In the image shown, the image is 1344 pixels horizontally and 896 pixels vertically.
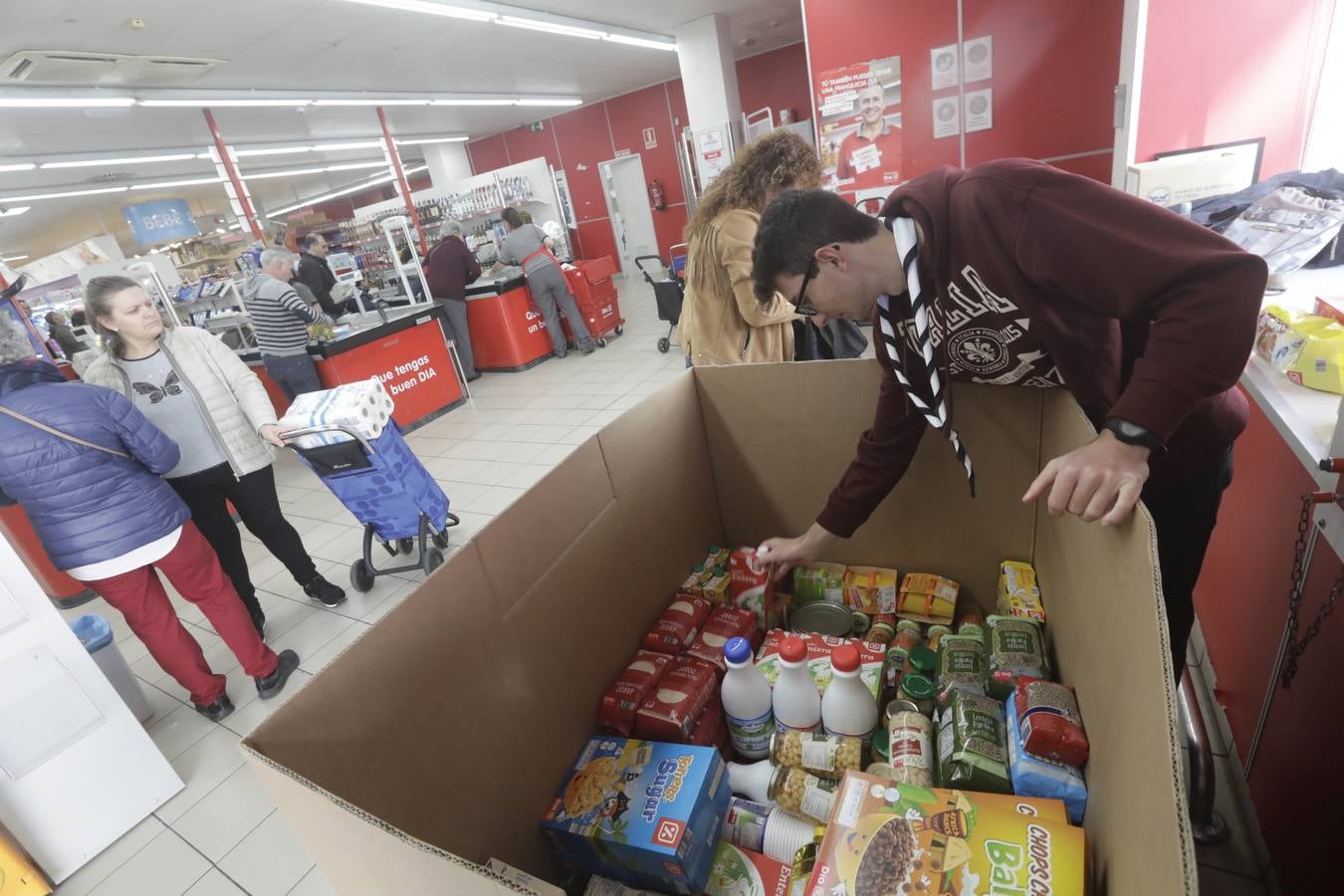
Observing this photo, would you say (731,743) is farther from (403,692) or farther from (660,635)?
(403,692)

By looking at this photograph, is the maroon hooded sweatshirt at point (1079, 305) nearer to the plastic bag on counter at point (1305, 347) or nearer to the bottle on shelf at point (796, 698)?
the plastic bag on counter at point (1305, 347)

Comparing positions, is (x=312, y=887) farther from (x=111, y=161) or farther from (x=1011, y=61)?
(x=111, y=161)

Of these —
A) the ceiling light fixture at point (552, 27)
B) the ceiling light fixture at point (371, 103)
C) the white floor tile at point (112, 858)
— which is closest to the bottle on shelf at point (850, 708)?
the white floor tile at point (112, 858)

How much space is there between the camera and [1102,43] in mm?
4070

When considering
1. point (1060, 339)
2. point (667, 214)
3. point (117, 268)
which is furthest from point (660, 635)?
point (667, 214)

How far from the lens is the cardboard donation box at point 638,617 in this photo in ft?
1.93

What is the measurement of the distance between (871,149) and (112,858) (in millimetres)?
5511

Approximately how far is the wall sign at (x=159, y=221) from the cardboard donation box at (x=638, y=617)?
15.0 metres

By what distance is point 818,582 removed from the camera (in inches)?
59.9

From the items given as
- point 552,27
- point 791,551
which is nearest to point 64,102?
point 552,27

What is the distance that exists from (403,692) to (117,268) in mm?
7738

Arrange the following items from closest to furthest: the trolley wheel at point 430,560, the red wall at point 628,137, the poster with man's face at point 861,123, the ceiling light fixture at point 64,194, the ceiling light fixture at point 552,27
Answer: the trolley wheel at point 430,560 < the poster with man's face at point 861,123 < the ceiling light fixture at point 552,27 < the ceiling light fixture at point 64,194 < the red wall at point 628,137

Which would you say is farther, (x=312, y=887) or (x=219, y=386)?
(x=219, y=386)

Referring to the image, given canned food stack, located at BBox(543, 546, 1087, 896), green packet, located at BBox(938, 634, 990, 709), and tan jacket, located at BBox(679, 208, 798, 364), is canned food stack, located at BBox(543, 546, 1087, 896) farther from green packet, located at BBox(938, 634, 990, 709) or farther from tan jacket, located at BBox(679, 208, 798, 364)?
tan jacket, located at BBox(679, 208, 798, 364)
